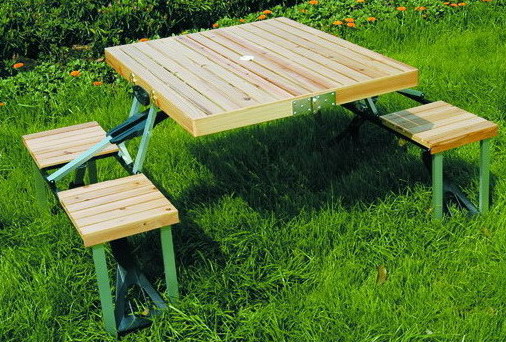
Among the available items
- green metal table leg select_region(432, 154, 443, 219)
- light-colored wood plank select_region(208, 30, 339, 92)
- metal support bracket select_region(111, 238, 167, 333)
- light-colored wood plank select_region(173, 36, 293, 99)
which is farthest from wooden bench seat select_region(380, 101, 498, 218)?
metal support bracket select_region(111, 238, 167, 333)

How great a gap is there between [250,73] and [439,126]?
957 millimetres

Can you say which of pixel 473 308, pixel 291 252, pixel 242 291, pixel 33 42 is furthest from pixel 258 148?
pixel 33 42

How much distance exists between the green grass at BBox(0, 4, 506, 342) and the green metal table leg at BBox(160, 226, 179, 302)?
79mm

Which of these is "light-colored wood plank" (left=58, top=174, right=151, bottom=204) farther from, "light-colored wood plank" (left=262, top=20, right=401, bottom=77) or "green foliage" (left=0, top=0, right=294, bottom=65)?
"green foliage" (left=0, top=0, right=294, bottom=65)

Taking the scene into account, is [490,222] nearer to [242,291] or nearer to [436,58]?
[242,291]

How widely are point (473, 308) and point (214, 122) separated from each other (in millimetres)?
1311

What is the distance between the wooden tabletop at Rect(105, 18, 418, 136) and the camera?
3271 mm

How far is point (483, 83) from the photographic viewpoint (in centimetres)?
538

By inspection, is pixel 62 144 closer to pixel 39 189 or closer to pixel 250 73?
pixel 39 189

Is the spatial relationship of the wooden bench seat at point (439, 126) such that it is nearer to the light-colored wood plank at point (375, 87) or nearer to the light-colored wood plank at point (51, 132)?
the light-colored wood plank at point (375, 87)

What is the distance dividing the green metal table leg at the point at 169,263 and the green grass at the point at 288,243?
3.1 inches

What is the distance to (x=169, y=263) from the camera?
3.39m

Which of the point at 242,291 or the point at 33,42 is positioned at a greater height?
the point at 33,42

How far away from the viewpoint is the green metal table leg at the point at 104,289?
3.24 m
